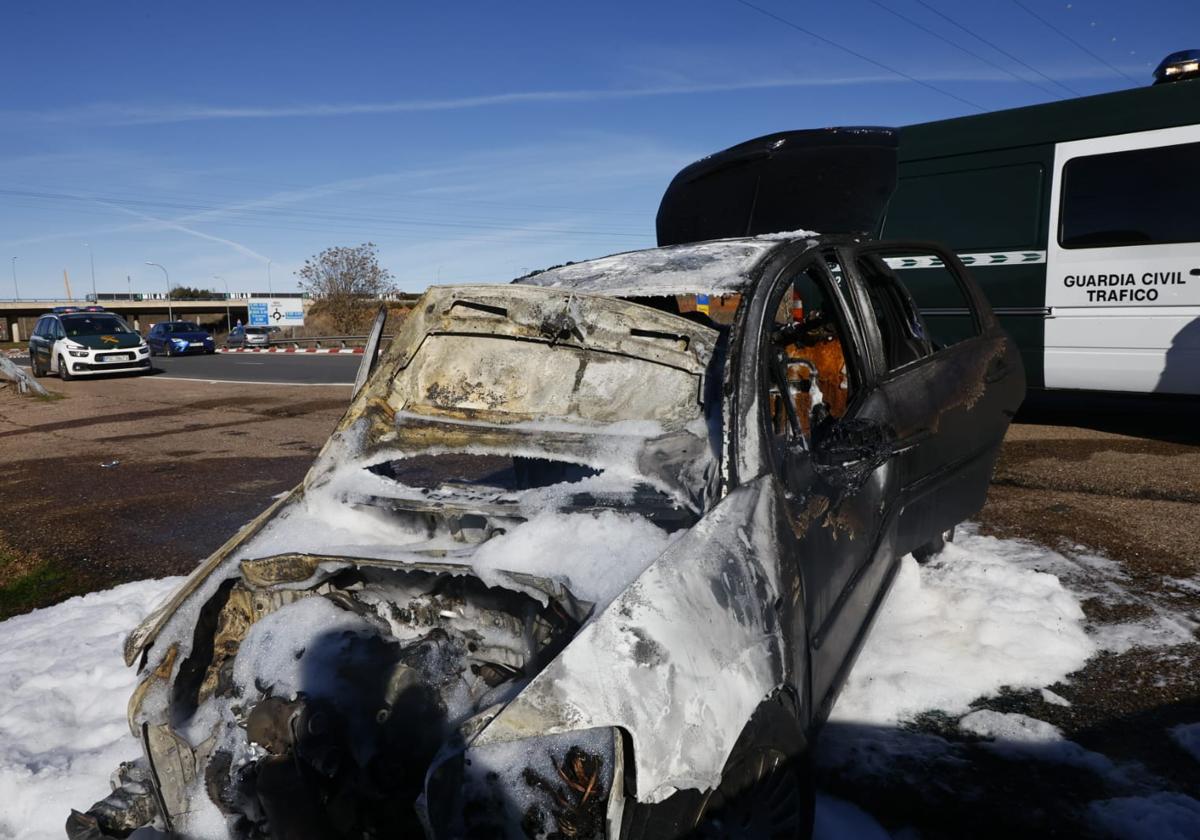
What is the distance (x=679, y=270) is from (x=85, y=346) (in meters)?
20.2

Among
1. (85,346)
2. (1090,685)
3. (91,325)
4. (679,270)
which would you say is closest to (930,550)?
(1090,685)

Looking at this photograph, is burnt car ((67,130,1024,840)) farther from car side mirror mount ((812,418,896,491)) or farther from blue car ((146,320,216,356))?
blue car ((146,320,216,356))

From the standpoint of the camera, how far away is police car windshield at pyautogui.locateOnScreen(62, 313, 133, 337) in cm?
1988

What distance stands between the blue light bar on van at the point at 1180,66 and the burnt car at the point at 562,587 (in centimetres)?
572

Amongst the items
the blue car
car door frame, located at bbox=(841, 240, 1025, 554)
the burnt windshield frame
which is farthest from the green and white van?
the blue car

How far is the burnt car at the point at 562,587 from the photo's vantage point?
172 cm

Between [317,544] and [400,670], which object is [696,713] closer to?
[400,670]

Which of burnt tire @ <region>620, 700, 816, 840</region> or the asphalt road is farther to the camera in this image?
the asphalt road

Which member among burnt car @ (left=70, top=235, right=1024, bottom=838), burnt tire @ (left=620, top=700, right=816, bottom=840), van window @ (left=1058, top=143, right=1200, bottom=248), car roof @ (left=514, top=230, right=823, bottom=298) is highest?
van window @ (left=1058, top=143, right=1200, bottom=248)

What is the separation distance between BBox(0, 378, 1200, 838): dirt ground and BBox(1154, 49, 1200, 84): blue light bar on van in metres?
2.98

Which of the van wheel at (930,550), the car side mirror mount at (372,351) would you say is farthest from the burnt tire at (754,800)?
the van wheel at (930,550)

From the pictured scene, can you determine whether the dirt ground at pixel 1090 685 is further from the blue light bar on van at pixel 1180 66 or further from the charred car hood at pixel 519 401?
the blue light bar on van at pixel 1180 66

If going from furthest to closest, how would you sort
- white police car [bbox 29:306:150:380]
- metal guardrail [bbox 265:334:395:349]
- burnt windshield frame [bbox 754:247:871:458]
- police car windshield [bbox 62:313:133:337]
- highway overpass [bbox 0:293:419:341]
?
highway overpass [bbox 0:293:419:341], metal guardrail [bbox 265:334:395:349], police car windshield [bbox 62:313:133:337], white police car [bbox 29:306:150:380], burnt windshield frame [bbox 754:247:871:458]

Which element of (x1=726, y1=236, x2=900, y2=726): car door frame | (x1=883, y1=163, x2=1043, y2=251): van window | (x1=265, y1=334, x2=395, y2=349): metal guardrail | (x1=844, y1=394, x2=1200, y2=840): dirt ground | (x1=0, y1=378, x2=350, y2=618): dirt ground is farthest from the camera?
(x1=265, y1=334, x2=395, y2=349): metal guardrail
